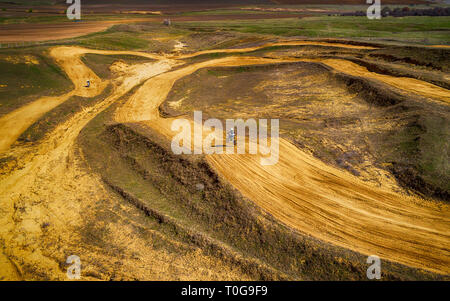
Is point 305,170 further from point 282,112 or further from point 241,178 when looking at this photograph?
point 282,112

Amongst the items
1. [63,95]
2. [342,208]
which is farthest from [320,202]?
[63,95]

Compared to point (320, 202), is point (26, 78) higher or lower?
higher

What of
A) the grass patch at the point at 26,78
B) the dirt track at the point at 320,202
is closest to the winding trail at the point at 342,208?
the dirt track at the point at 320,202

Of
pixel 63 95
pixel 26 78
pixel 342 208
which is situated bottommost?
pixel 342 208

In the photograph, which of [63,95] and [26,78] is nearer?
[63,95]

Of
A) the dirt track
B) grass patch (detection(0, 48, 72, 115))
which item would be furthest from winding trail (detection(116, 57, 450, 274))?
grass patch (detection(0, 48, 72, 115))

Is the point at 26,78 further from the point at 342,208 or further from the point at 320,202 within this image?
the point at 342,208

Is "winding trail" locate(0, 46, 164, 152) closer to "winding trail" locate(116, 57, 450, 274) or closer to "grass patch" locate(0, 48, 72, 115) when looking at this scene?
"grass patch" locate(0, 48, 72, 115)
